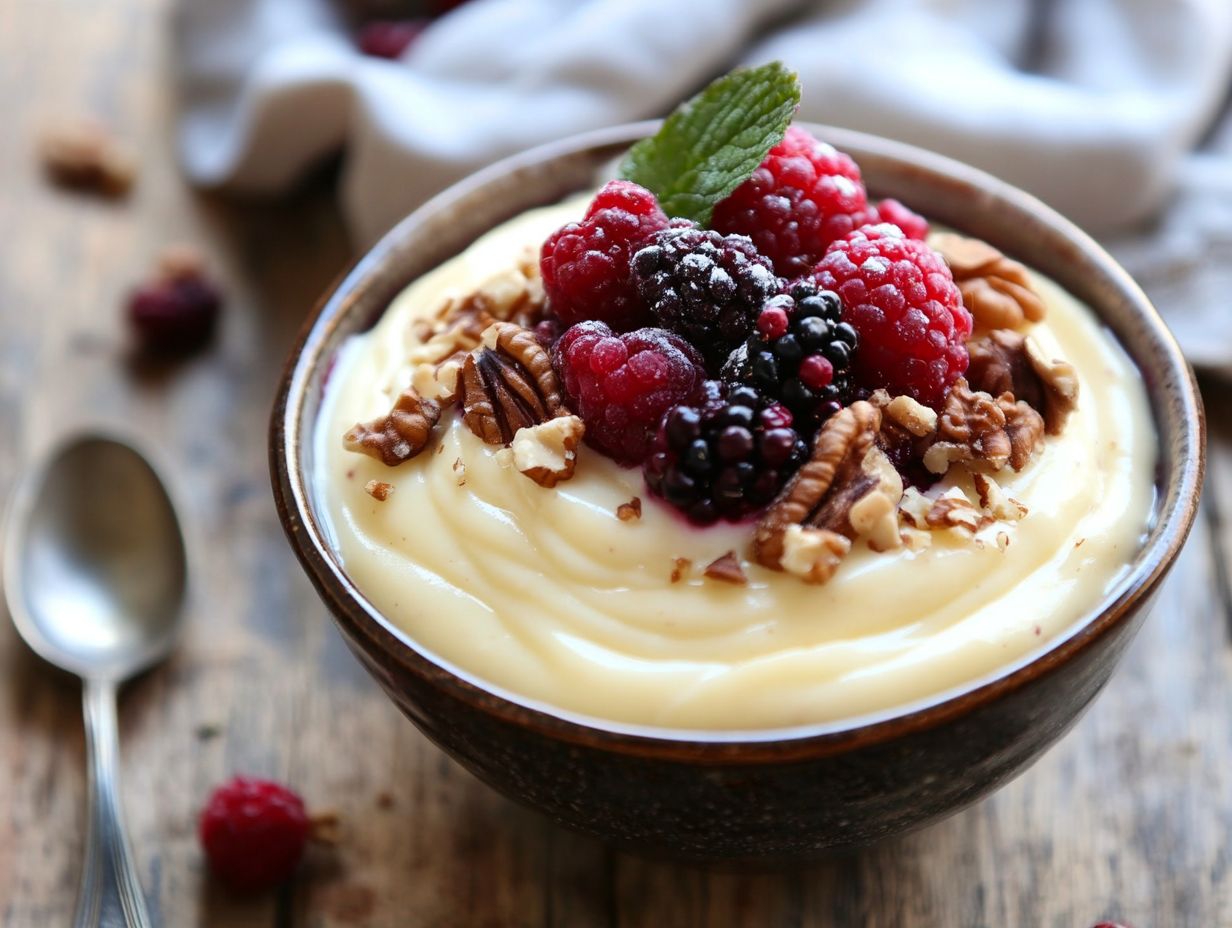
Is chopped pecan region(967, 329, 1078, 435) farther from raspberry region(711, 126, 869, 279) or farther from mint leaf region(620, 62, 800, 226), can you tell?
mint leaf region(620, 62, 800, 226)

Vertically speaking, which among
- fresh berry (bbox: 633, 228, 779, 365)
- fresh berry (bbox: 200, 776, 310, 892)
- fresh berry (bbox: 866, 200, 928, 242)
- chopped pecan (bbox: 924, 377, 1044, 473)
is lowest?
fresh berry (bbox: 200, 776, 310, 892)

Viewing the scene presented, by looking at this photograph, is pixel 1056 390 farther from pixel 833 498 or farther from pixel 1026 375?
pixel 833 498

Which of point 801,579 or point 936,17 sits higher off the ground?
point 936,17

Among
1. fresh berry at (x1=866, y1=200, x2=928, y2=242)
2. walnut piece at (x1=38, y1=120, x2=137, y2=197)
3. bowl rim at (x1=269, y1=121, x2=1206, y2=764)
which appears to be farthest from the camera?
walnut piece at (x1=38, y1=120, x2=137, y2=197)

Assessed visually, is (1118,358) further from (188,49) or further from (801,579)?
(188,49)

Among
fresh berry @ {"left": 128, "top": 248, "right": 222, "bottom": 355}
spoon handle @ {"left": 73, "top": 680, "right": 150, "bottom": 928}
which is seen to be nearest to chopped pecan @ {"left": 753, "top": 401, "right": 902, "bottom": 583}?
spoon handle @ {"left": 73, "top": 680, "right": 150, "bottom": 928}

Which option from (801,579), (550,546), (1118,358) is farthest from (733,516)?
(1118,358)

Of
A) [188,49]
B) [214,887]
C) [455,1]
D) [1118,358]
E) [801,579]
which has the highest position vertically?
[1118,358]
